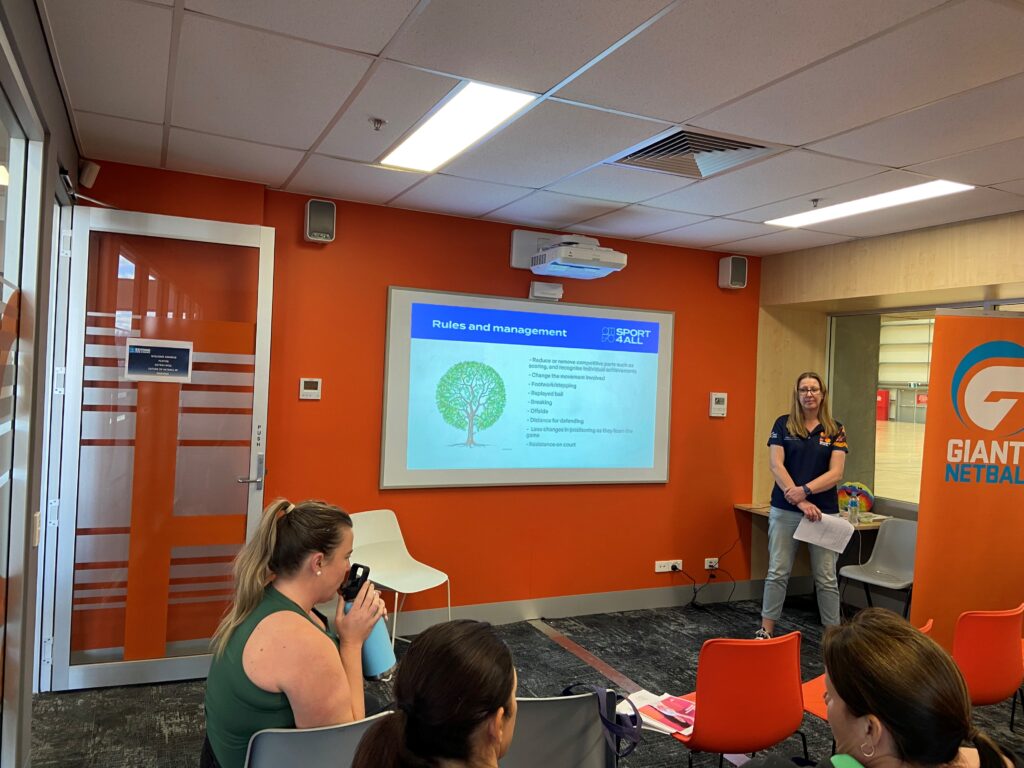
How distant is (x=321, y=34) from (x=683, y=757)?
10.9ft

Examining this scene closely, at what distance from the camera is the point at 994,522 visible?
4.10 metres

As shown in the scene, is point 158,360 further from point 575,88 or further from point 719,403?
point 719,403

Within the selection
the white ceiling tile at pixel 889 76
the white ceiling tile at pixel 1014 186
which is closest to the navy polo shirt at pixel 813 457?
the white ceiling tile at pixel 1014 186

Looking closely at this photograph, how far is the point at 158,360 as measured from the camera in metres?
3.95

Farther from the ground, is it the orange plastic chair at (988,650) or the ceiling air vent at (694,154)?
the ceiling air vent at (694,154)

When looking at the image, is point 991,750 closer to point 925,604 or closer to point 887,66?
point 887,66

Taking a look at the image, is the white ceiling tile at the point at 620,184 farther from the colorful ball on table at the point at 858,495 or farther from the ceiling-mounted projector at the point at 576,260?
the colorful ball on table at the point at 858,495

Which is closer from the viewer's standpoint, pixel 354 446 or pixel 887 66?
pixel 887 66

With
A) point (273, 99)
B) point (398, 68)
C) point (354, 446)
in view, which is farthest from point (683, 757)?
point (273, 99)

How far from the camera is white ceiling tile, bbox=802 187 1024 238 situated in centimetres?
394

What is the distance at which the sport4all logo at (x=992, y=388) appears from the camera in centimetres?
412

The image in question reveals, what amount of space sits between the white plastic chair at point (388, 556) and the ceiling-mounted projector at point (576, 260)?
1.93 meters

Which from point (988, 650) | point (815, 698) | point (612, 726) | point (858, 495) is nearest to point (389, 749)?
point (612, 726)

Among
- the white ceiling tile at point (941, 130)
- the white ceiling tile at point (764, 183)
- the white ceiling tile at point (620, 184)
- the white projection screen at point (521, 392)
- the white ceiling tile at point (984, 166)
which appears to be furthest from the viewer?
the white projection screen at point (521, 392)
